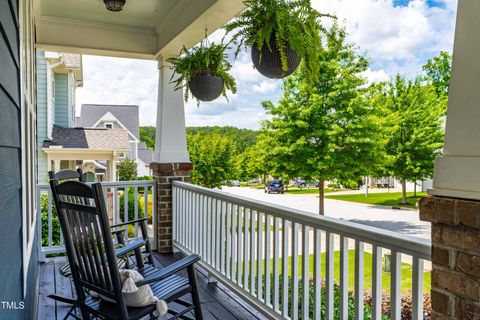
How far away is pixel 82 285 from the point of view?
215 centimetres

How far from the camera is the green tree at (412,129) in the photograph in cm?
1009

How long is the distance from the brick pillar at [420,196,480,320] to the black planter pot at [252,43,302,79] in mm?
1427

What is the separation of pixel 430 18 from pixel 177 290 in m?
7.67

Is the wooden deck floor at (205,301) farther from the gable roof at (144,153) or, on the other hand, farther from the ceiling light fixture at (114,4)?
the gable roof at (144,153)

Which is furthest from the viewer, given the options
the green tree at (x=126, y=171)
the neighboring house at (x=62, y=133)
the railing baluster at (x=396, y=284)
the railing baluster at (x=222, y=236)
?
the green tree at (x=126, y=171)

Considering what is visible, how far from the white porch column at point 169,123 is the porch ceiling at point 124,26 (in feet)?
1.14

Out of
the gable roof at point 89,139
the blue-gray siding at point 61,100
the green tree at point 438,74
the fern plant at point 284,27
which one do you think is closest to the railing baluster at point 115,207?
the fern plant at point 284,27

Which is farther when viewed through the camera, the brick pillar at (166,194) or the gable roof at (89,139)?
the gable roof at (89,139)

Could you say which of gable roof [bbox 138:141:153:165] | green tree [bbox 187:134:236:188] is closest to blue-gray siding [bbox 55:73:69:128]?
green tree [bbox 187:134:236:188]

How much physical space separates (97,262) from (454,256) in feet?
5.38

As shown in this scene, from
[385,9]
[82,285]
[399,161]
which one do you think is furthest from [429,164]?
[82,285]

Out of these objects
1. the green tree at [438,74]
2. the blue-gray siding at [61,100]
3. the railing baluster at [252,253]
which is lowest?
the railing baluster at [252,253]

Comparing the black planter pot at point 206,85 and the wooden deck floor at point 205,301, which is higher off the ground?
the black planter pot at point 206,85

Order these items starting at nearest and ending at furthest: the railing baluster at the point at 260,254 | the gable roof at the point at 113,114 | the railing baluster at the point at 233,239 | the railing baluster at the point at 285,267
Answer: the railing baluster at the point at 285,267, the railing baluster at the point at 260,254, the railing baluster at the point at 233,239, the gable roof at the point at 113,114
